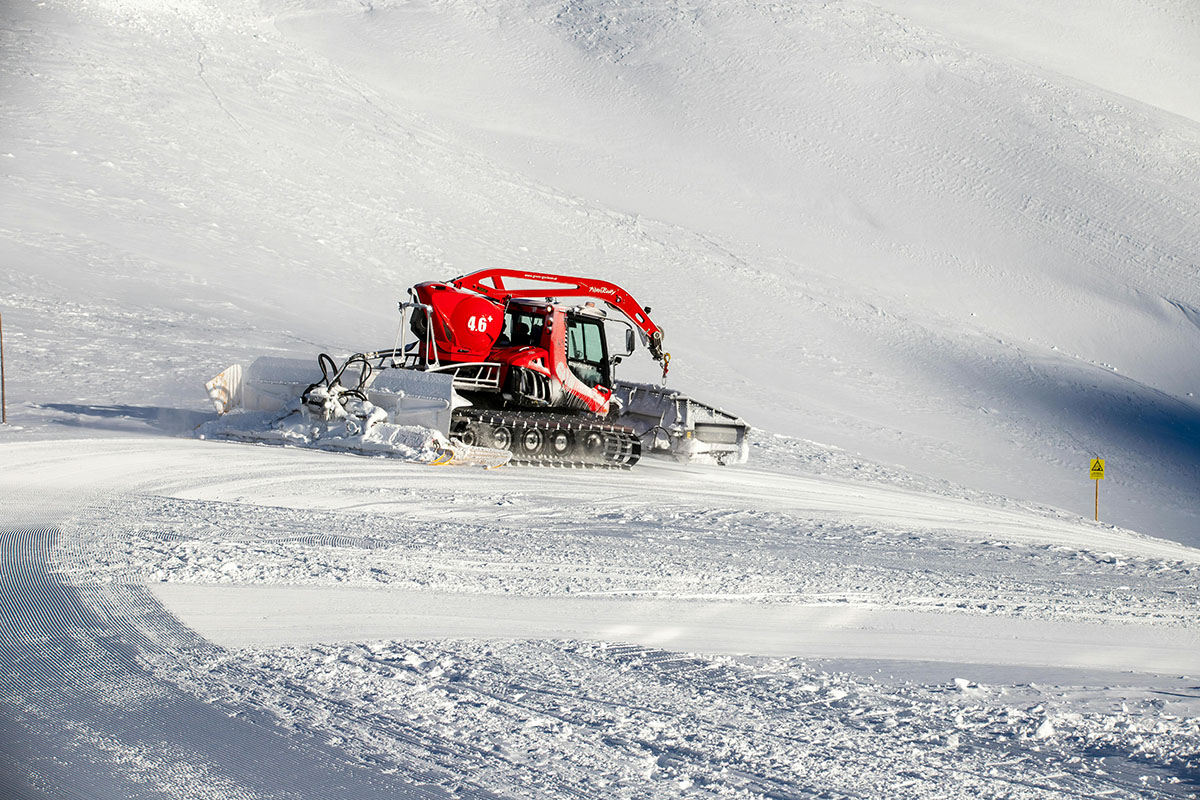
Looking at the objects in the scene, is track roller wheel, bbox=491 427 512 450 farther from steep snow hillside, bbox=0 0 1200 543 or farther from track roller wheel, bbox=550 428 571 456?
steep snow hillside, bbox=0 0 1200 543

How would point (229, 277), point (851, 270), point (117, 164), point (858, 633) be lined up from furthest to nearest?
point (851, 270)
point (117, 164)
point (229, 277)
point (858, 633)

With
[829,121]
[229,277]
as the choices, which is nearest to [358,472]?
[229,277]

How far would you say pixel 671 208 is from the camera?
4091 cm

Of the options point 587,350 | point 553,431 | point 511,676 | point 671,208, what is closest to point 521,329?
point 587,350

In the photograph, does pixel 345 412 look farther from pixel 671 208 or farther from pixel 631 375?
pixel 671 208

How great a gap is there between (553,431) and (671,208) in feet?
94.7

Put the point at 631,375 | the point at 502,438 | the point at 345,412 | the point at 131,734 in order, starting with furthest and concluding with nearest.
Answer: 1. the point at 631,375
2. the point at 502,438
3. the point at 345,412
4. the point at 131,734

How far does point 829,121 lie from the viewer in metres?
51.5

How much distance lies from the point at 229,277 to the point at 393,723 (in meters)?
21.3

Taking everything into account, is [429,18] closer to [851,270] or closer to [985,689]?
[851,270]

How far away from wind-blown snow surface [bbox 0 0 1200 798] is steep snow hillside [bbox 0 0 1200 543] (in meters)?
0.21

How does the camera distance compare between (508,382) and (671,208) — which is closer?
(508,382)

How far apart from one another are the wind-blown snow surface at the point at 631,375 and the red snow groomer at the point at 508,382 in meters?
1.05

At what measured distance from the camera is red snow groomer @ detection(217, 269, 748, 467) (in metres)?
12.6
